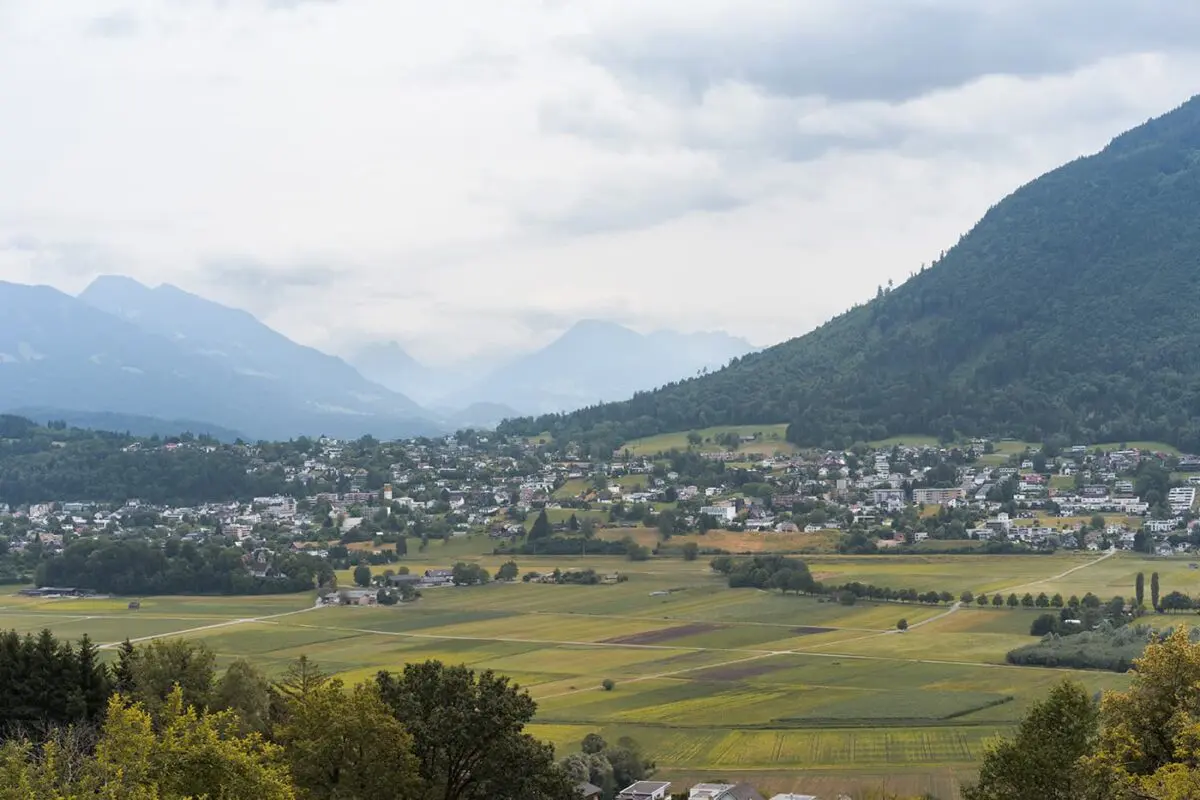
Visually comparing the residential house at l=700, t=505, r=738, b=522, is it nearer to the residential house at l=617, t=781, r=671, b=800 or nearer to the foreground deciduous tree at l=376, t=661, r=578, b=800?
the residential house at l=617, t=781, r=671, b=800

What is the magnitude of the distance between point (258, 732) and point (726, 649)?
49467 millimetres

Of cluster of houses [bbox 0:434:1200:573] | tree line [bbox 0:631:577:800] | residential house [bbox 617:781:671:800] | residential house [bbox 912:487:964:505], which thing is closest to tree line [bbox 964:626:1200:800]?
tree line [bbox 0:631:577:800]

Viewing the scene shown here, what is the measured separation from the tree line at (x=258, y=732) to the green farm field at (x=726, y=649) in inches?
695

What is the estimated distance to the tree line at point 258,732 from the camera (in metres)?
21.3

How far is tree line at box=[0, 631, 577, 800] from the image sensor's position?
2134 centimetres

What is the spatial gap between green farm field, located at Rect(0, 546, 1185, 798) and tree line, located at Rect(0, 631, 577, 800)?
17.7 metres

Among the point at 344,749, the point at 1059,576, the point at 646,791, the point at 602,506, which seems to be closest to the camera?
the point at 344,749

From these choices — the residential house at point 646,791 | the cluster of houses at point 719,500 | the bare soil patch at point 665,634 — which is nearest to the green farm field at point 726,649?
the bare soil patch at point 665,634

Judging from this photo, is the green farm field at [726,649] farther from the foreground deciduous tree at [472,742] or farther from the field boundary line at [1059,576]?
the foreground deciduous tree at [472,742]

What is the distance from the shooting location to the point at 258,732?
28.7 metres

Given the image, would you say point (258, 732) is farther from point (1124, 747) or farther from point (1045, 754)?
point (1124, 747)

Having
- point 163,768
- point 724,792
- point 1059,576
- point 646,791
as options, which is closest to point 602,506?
point 1059,576

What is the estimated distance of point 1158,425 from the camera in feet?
564

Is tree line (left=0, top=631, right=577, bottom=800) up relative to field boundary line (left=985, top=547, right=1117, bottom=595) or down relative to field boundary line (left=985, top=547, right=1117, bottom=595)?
up
